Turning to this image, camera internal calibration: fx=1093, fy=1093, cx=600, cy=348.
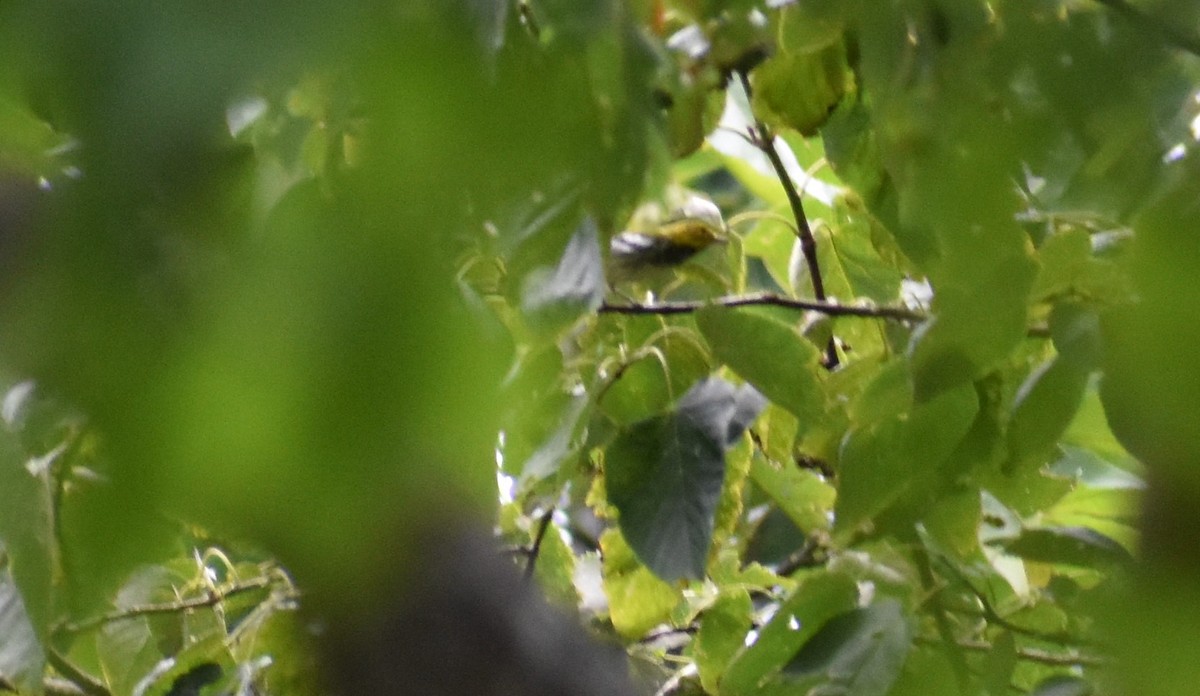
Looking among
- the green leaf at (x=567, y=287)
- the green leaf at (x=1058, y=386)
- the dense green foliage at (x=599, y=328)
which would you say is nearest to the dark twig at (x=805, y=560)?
the dense green foliage at (x=599, y=328)

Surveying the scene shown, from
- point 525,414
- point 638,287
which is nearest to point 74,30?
point 525,414

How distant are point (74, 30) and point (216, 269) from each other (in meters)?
0.05

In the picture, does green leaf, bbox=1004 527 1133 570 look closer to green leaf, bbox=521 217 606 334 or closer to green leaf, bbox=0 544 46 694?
green leaf, bbox=521 217 606 334

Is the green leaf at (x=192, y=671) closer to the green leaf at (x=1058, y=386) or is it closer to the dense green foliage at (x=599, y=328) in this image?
the dense green foliage at (x=599, y=328)

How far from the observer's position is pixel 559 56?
0.97 ft

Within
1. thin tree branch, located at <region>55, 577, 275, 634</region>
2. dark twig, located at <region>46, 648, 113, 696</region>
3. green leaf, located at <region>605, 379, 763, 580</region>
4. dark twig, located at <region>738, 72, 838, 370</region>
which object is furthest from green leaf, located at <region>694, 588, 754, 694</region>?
dark twig, located at <region>46, 648, 113, 696</region>

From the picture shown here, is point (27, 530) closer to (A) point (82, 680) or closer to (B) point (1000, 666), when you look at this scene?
(B) point (1000, 666)

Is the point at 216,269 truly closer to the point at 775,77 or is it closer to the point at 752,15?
the point at 752,15

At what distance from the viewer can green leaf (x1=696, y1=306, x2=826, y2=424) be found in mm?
642

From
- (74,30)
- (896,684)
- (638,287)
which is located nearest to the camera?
(74,30)

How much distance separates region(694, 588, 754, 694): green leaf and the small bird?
0.24 m

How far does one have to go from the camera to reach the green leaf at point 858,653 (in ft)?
1.84

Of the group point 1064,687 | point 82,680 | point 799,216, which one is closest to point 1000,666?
point 1064,687

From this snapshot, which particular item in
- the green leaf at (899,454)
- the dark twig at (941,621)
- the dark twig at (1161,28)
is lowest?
the dark twig at (941,621)
